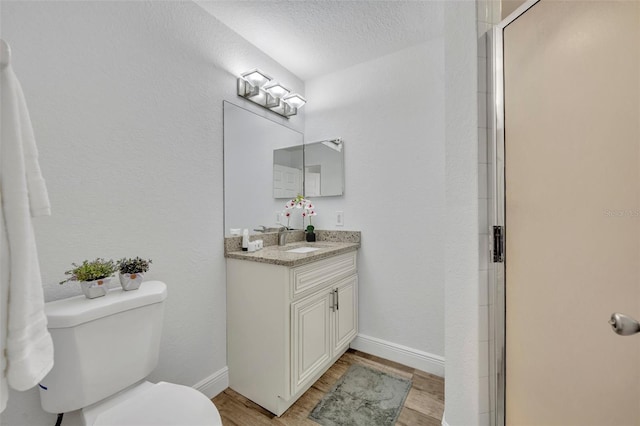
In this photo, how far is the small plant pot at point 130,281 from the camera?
1.12 m

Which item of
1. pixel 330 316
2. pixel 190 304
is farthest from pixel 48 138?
pixel 330 316

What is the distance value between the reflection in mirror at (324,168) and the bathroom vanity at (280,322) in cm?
65

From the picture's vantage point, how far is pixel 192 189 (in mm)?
1546

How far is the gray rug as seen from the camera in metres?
1.46

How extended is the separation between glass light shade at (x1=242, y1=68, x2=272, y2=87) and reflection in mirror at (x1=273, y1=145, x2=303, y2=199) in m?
0.52

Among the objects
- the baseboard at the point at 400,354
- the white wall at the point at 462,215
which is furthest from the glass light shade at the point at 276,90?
the baseboard at the point at 400,354

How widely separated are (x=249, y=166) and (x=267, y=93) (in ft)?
1.88

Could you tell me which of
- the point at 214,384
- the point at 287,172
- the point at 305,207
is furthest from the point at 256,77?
the point at 214,384

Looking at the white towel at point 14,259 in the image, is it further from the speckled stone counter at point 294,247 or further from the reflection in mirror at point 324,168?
the reflection in mirror at point 324,168

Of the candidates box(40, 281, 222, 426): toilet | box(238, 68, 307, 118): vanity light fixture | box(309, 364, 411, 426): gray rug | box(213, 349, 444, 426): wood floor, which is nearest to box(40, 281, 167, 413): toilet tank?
box(40, 281, 222, 426): toilet

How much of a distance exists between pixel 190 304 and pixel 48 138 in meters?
1.00

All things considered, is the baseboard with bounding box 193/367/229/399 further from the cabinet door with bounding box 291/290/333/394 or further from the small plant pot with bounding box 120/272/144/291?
the small plant pot with bounding box 120/272/144/291

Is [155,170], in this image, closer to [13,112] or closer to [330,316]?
[13,112]

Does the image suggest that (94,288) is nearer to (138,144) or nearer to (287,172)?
(138,144)
